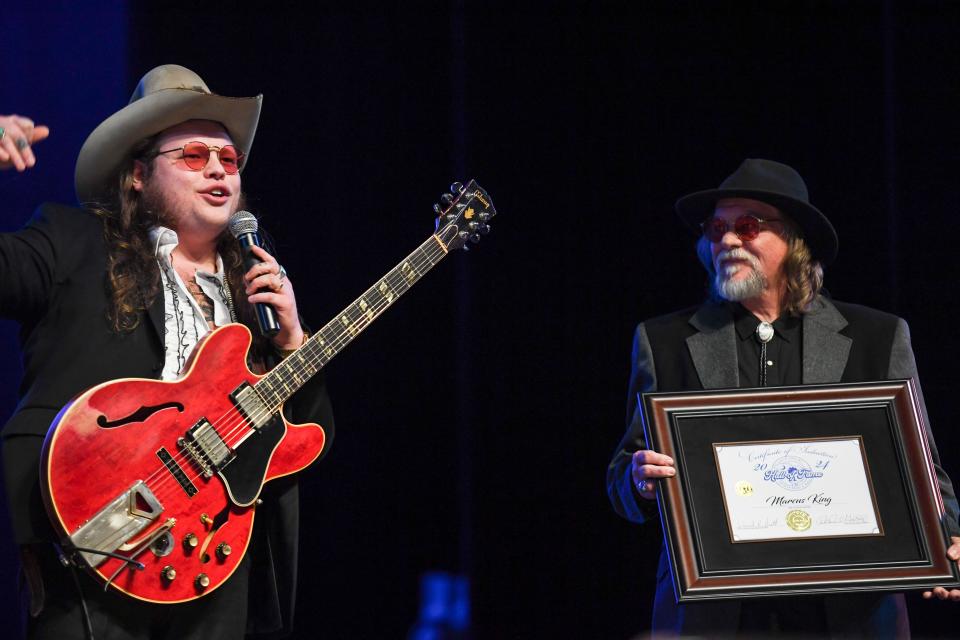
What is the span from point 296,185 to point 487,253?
849 mm

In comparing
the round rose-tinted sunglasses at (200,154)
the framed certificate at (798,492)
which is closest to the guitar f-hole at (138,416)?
the round rose-tinted sunglasses at (200,154)

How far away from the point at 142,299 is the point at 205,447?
42cm

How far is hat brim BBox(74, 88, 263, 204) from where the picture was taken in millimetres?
2998

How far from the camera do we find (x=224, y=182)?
3.04 meters

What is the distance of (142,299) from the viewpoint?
9.19ft

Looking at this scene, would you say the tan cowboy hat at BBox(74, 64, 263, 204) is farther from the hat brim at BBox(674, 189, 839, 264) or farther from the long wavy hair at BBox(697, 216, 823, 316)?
the long wavy hair at BBox(697, 216, 823, 316)

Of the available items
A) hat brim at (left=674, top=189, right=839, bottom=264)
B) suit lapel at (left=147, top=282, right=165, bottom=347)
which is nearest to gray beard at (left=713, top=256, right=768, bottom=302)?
hat brim at (left=674, top=189, right=839, bottom=264)

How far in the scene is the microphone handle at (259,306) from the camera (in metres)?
2.85

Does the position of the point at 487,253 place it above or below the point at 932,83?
below

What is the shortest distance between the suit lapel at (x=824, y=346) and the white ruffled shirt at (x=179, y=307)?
1.67 meters

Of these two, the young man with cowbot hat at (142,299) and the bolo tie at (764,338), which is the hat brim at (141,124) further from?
the bolo tie at (764,338)

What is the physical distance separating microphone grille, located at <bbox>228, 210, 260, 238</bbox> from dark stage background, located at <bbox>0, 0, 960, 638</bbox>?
1.54 metres

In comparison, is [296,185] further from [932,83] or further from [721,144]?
[932,83]

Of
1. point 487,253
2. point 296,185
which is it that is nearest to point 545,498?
point 487,253
